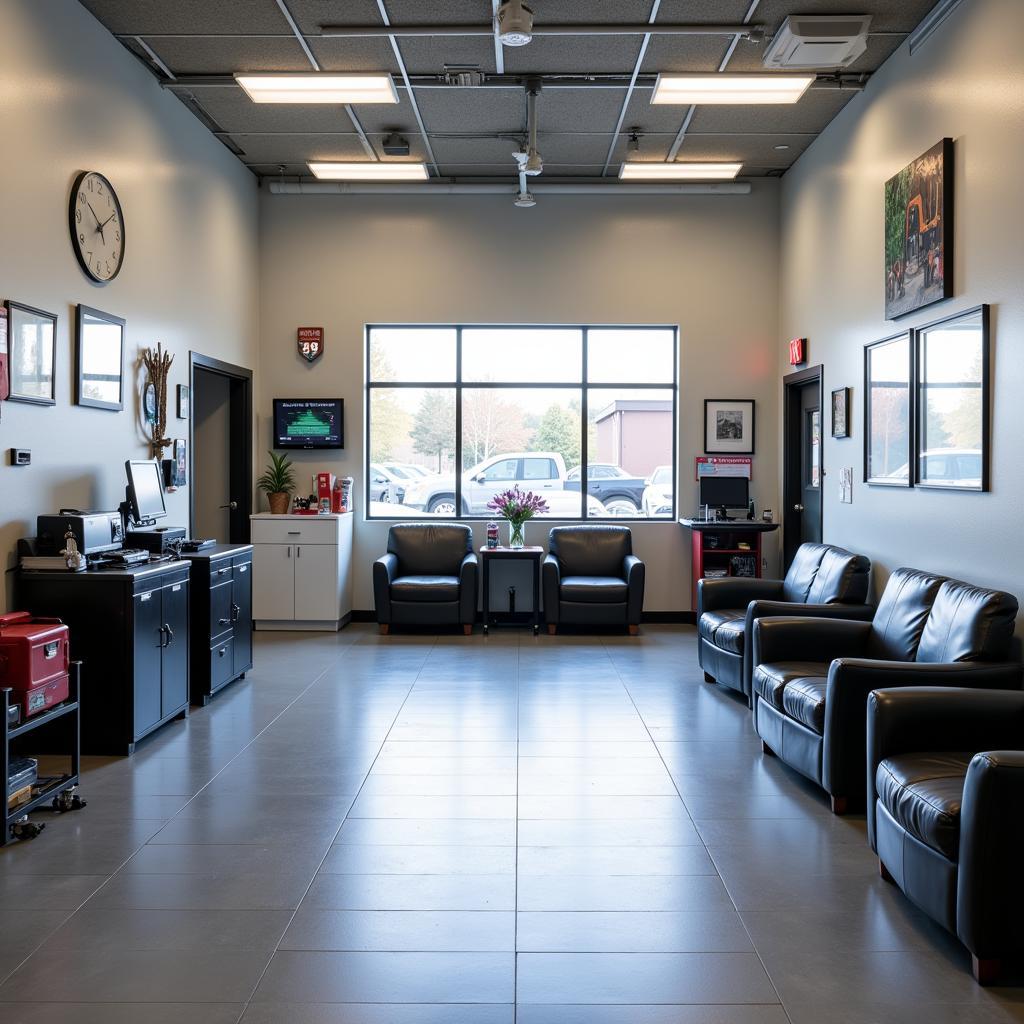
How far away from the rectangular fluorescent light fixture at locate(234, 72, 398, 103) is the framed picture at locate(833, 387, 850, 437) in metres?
3.78

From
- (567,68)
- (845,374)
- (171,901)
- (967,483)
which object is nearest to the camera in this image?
(171,901)

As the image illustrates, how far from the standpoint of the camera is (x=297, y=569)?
28.0 feet

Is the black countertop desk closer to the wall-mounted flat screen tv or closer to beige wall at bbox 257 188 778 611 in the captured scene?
the wall-mounted flat screen tv

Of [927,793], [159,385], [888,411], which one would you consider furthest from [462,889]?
[159,385]

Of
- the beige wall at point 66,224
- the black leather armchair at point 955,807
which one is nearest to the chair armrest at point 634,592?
the beige wall at point 66,224

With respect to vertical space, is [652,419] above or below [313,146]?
below

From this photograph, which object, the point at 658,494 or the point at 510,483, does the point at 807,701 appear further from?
the point at 510,483

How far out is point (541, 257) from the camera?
9031 millimetres

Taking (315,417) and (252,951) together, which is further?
(315,417)

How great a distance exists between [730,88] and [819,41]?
812 millimetres

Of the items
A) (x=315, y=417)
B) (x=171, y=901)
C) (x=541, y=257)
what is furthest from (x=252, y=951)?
(x=541, y=257)

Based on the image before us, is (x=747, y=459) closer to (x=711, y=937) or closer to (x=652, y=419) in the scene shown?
(x=652, y=419)

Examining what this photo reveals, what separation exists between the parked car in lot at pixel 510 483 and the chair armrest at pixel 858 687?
5290 millimetres

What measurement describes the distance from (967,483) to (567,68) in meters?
3.72
